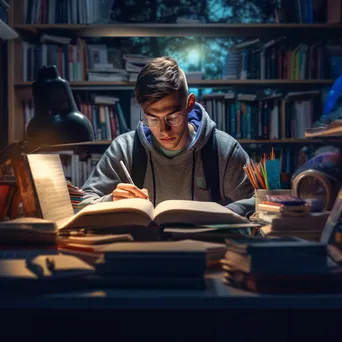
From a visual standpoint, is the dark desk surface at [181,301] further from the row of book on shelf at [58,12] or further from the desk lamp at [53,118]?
the row of book on shelf at [58,12]

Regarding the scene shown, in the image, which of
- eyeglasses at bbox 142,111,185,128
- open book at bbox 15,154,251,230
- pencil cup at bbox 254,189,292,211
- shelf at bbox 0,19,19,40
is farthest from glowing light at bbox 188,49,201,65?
open book at bbox 15,154,251,230

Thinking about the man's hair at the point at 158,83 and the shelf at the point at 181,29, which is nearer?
the man's hair at the point at 158,83

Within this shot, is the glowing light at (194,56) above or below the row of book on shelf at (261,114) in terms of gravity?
above

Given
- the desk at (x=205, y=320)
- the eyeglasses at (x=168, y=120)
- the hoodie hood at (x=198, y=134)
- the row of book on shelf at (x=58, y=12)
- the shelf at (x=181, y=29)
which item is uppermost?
the row of book on shelf at (x=58, y=12)

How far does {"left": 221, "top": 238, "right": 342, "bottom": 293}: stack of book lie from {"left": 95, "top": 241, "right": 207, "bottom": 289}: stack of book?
8 centimetres

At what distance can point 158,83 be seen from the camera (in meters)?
2.05

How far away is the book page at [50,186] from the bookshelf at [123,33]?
7.13 ft

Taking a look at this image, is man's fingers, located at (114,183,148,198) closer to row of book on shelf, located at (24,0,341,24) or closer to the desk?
Result: the desk

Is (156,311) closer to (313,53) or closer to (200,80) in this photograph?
(200,80)

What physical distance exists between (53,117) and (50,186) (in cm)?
19

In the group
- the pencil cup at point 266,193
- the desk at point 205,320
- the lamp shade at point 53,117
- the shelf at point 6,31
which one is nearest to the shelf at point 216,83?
the shelf at point 6,31

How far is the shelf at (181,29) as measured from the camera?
11.6 feet

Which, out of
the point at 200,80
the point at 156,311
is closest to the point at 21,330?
the point at 156,311

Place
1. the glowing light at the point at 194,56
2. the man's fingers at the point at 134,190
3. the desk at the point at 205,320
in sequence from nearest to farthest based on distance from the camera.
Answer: the desk at the point at 205,320
the man's fingers at the point at 134,190
the glowing light at the point at 194,56
